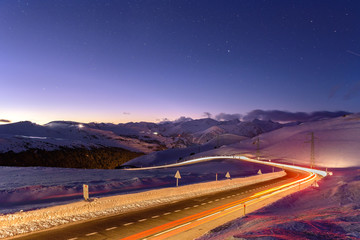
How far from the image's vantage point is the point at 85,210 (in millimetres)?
16406

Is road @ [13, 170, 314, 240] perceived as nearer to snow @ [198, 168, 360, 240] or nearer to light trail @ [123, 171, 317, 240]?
light trail @ [123, 171, 317, 240]

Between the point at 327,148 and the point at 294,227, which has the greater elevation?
the point at 294,227

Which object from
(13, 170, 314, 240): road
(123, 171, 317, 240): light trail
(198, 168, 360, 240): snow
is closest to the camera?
(198, 168, 360, 240): snow

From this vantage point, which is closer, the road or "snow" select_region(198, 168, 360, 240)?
"snow" select_region(198, 168, 360, 240)

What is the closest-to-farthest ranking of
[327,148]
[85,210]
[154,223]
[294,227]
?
[294,227]
[154,223]
[85,210]
[327,148]

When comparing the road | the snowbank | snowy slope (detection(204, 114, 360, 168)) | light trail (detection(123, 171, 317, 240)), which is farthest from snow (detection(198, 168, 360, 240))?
snowy slope (detection(204, 114, 360, 168))

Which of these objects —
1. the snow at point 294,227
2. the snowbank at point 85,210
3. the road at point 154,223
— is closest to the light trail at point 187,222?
the road at point 154,223

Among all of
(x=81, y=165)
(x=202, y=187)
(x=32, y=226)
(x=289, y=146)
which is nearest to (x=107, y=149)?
(x=81, y=165)

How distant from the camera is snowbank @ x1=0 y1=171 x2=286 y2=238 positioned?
43.8 feet

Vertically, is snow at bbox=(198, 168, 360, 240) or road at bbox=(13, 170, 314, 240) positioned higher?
snow at bbox=(198, 168, 360, 240)

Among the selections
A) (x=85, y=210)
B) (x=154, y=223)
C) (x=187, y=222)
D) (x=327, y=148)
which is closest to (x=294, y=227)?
(x=187, y=222)

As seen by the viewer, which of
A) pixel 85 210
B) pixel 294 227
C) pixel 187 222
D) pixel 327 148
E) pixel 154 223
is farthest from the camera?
pixel 327 148

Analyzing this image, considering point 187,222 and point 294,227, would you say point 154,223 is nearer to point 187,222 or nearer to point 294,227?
point 187,222

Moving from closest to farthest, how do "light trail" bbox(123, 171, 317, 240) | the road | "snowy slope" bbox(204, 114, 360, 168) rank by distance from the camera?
the road, "light trail" bbox(123, 171, 317, 240), "snowy slope" bbox(204, 114, 360, 168)
